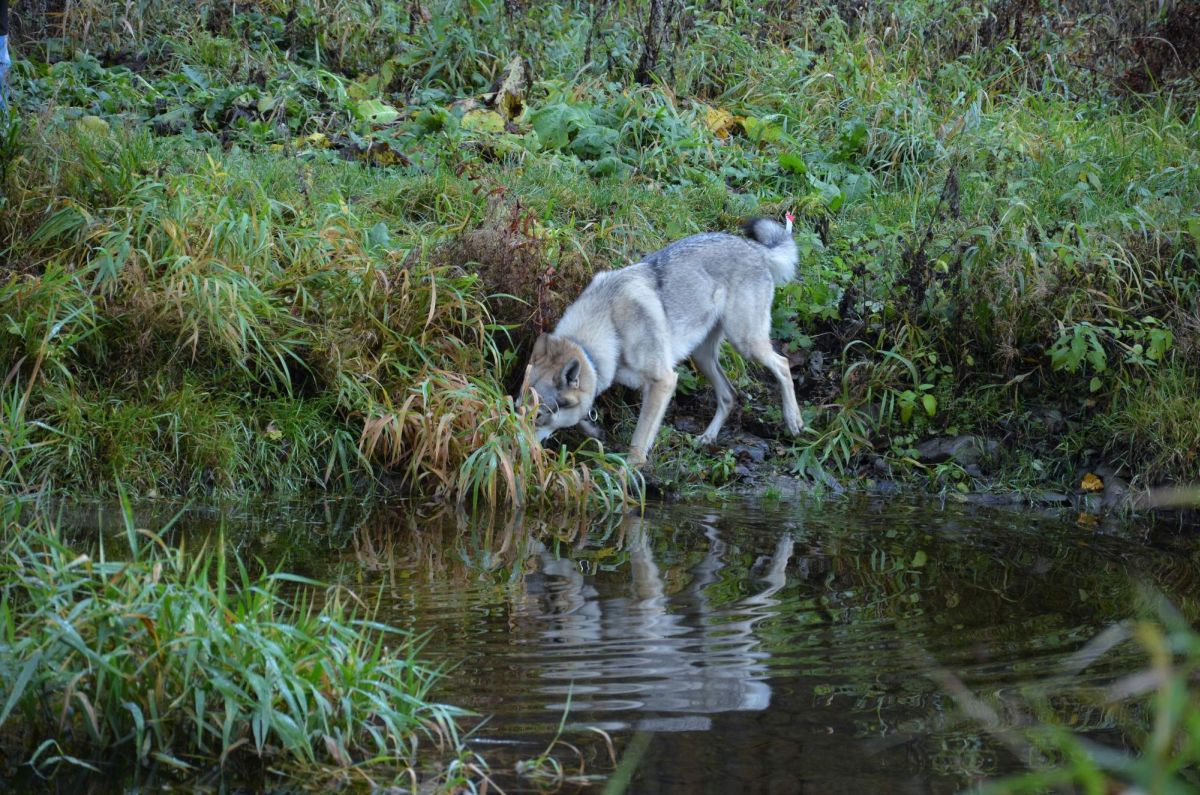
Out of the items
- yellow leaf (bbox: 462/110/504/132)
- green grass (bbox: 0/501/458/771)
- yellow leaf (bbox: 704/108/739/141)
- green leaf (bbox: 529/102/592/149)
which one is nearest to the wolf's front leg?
green leaf (bbox: 529/102/592/149)

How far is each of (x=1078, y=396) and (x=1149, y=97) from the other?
5.17 metres

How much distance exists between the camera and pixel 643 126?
10273 millimetres

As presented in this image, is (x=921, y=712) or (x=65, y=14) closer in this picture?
(x=921, y=712)

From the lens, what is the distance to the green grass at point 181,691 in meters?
3.24

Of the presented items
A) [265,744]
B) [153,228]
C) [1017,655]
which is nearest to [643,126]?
[153,228]

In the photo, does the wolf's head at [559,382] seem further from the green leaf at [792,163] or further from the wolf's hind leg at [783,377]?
the green leaf at [792,163]

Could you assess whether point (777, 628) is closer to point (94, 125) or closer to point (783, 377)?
point (783, 377)

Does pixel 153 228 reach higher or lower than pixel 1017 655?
higher

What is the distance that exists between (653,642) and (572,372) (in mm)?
2803

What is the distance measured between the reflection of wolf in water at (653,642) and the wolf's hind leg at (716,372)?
244 centimetres

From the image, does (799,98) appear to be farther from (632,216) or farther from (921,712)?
(921,712)

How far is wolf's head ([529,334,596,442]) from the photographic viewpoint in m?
7.03

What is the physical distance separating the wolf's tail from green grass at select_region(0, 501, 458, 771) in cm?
537

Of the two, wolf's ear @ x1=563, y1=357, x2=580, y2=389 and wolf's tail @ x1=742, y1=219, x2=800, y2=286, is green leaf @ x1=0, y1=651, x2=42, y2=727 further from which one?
wolf's tail @ x1=742, y1=219, x2=800, y2=286
